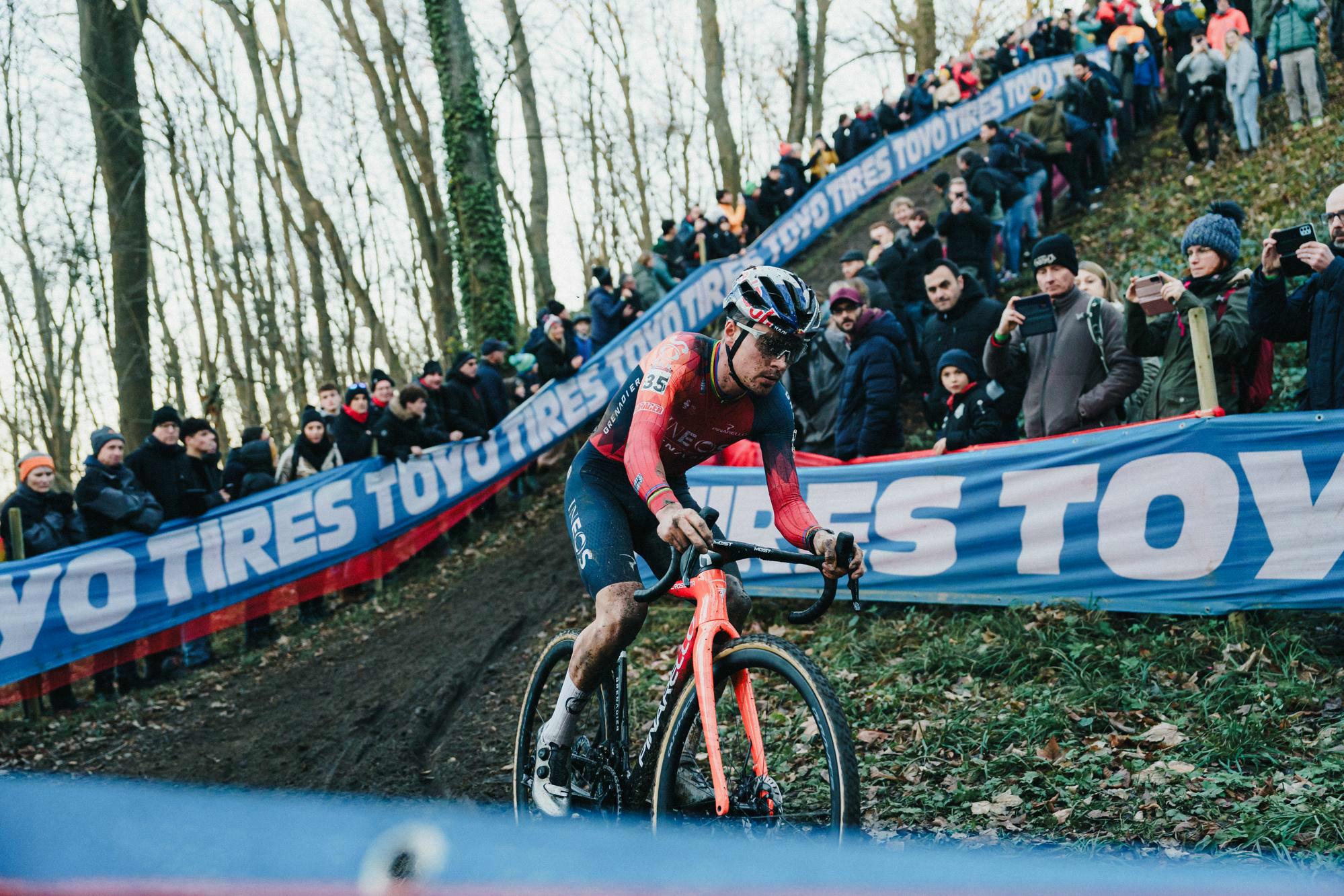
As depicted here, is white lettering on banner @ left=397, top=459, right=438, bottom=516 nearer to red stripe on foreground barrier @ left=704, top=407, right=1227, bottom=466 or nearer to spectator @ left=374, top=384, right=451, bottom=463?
spectator @ left=374, top=384, right=451, bottom=463

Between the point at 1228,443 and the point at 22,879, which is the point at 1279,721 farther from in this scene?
the point at 22,879

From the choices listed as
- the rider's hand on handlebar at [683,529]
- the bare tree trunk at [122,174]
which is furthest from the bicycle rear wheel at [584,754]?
the bare tree trunk at [122,174]

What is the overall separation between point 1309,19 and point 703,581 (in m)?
13.7

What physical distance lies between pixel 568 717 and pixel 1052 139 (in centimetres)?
1320

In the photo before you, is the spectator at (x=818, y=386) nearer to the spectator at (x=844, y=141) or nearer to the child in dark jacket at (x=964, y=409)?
the child in dark jacket at (x=964, y=409)

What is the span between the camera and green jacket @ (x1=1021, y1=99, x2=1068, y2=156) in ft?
47.8

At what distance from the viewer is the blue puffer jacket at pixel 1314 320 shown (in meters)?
5.73

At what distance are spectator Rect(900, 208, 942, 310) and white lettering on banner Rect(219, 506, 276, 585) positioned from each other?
24.6 ft

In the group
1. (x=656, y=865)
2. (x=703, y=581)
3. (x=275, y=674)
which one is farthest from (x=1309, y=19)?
(x=656, y=865)

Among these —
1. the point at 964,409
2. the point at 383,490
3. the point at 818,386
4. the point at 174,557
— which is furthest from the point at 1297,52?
the point at 174,557

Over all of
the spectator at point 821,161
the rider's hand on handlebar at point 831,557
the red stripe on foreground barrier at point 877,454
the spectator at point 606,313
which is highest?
the spectator at point 821,161

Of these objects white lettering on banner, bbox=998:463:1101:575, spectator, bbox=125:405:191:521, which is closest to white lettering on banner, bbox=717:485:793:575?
white lettering on banner, bbox=998:463:1101:575

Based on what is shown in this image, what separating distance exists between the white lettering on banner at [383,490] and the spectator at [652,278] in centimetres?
764

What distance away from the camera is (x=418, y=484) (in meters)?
11.8
